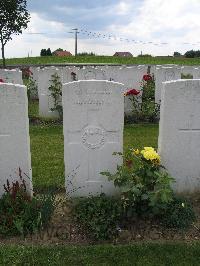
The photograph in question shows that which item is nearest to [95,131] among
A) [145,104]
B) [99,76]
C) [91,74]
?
[145,104]

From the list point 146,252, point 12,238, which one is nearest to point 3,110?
point 12,238

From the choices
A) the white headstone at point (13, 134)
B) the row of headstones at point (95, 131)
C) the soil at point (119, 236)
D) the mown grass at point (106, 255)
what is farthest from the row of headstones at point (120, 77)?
the mown grass at point (106, 255)

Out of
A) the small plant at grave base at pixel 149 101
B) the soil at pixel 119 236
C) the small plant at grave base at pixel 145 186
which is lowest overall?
the soil at pixel 119 236

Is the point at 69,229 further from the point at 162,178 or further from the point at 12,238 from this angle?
the point at 162,178

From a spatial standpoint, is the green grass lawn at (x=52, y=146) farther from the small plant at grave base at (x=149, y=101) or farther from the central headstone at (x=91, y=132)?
the central headstone at (x=91, y=132)

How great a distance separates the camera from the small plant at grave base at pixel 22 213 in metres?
4.80

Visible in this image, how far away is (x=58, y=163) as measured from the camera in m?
7.39

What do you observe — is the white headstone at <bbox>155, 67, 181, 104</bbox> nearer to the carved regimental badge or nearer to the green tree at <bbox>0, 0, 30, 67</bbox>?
the carved regimental badge

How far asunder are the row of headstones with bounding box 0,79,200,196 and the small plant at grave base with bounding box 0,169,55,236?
38 cm

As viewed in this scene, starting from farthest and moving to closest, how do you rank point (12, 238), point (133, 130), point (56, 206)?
point (133, 130), point (56, 206), point (12, 238)

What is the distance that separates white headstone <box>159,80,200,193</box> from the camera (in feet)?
17.5

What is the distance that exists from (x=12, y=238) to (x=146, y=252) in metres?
1.51

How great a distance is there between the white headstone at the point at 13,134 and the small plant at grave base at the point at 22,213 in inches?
10.2

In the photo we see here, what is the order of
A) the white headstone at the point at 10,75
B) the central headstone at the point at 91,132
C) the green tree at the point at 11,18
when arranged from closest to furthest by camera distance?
the central headstone at the point at 91,132
the white headstone at the point at 10,75
the green tree at the point at 11,18
